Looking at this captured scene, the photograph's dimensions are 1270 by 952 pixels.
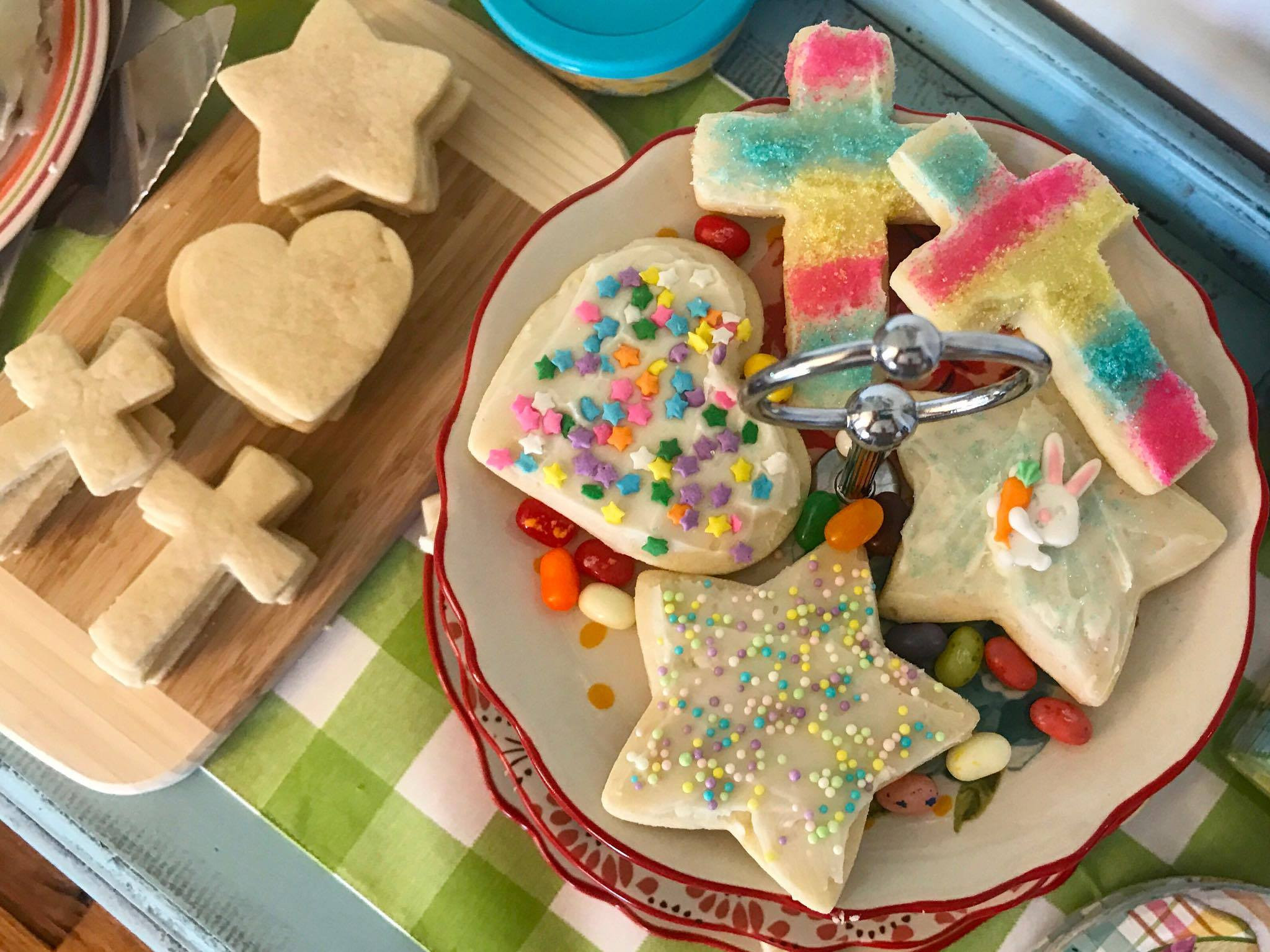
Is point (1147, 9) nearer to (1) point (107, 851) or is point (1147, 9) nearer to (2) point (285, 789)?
(2) point (285, 789)

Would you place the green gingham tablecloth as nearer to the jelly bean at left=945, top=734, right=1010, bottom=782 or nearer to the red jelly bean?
the jelly bean at left=945, top=734, right=1010, bottom=782

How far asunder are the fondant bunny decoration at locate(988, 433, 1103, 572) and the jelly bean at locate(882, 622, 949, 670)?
3.3 inches

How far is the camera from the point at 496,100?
39.3 inches

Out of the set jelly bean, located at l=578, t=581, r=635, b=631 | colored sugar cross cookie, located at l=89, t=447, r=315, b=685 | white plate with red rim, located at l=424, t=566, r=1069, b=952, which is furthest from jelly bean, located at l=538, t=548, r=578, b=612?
colored sugar cross cookie, located at l=89, t=447, r=315, b=685

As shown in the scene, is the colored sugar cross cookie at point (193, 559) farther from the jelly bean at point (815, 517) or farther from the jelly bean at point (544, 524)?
the jelly bean at point (815, 517)

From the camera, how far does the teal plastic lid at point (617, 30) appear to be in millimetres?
938

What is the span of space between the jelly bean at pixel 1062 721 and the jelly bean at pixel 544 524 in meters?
0.41

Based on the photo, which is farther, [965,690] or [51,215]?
[51,215]

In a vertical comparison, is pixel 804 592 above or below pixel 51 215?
above

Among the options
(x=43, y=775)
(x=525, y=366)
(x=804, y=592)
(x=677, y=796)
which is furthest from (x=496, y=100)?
(x=43, y=775)

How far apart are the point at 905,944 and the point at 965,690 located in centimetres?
21

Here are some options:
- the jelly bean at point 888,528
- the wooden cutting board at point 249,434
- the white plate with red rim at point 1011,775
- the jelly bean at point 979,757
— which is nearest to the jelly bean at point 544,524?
the white plate with red rim at point 1011,775

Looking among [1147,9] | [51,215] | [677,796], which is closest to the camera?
[677,796]

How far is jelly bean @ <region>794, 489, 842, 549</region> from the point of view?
0.82 m
